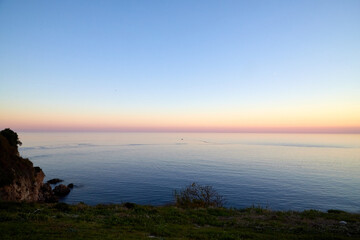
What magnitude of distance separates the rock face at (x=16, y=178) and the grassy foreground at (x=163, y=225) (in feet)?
68.9

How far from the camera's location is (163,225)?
569 inches

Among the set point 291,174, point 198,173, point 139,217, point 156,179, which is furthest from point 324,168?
point 139,217

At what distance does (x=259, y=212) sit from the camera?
808 inches

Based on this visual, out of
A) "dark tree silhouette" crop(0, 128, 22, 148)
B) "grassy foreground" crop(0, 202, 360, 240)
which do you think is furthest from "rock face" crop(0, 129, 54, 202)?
"grassy foreground" crop(0, 202, 360, 240)

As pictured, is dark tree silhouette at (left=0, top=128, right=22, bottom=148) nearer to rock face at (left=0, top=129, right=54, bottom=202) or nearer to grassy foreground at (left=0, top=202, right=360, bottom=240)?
rock face at (left=0, top=129, right=54, bottom=202)

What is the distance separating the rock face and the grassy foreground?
21013 millimetres

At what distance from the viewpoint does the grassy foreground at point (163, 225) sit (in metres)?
11.7

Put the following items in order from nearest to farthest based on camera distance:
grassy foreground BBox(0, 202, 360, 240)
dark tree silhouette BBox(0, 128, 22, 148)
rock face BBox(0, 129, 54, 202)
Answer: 1. grassy foreground BBox(0, 202, 360, 240)
2. rock face BBox(0, 129, 54, 202)
3. dark tree silhouette BBox(0, 128, 22, 148)

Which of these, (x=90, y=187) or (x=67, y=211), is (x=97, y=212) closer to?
(x=67, y=211)

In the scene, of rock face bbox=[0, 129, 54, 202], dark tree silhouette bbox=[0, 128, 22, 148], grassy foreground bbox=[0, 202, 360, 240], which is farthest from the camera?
dark tree silhouette bbox=[0, 128, 22, 148]

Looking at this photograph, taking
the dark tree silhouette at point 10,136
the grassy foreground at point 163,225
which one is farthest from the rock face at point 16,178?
the grassy foreground at point 163,225

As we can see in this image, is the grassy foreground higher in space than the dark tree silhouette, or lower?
lower

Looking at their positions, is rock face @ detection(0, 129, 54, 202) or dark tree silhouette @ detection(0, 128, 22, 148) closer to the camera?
rock face @ detection(0, 129, 54, 202)

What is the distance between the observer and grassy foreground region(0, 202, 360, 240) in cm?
1166
